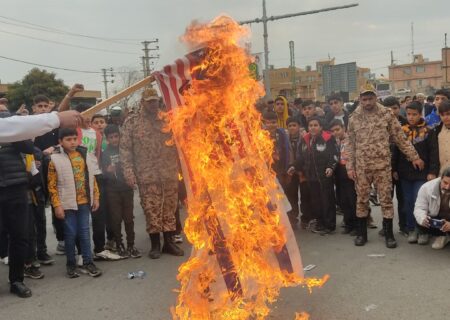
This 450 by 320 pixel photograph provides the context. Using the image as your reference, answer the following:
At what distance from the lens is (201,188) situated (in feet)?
11.0

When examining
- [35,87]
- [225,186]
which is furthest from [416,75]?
[225,186]

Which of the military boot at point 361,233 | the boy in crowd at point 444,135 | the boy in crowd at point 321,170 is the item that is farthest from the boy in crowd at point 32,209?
the boy in crowd at point 444,135

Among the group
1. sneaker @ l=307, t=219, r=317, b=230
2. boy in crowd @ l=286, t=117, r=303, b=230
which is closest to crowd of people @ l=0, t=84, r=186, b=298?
boy in crowd @ l=286, t=117, r=303, b=230

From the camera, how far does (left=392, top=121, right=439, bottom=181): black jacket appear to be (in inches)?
230

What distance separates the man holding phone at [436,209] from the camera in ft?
17.8

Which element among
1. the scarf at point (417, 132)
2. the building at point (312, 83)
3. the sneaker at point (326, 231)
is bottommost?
the sneaker at point (326, 231)

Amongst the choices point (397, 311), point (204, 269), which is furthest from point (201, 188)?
point (397, 311)

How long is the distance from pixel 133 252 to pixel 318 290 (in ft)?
8.84

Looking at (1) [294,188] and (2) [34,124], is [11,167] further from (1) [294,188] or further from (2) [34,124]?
(1) [294,188]

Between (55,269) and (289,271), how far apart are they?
333 cm

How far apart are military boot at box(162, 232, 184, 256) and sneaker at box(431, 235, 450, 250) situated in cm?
322

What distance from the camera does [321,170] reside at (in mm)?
6551

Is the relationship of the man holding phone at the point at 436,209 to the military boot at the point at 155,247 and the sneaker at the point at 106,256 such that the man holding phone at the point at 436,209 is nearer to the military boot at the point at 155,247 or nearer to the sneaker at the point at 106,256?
the military boot at the point at 155,247

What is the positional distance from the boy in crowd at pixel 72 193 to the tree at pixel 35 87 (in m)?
26.3
